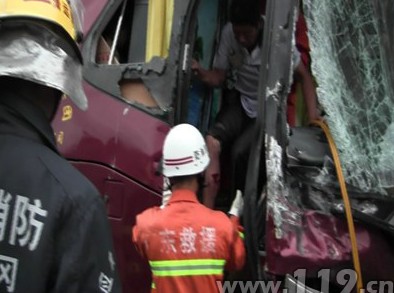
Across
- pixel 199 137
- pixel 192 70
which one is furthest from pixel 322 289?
pixel 192 70

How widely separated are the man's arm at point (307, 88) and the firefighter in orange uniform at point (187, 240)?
0.57 meters

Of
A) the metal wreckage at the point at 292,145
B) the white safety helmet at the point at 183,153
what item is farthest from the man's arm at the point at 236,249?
the white safety helmet at the point at 183,153

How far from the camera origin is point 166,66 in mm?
3221

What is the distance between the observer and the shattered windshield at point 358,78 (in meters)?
2.61

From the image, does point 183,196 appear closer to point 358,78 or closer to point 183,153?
point 183,153

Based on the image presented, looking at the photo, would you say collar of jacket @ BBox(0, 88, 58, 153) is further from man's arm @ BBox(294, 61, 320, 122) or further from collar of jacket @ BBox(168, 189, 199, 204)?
man's arm @ BBox(294, 61, 320, 122)

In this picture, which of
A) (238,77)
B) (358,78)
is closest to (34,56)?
(358,78)

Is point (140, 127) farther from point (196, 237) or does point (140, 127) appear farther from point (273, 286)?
point (273, 286)

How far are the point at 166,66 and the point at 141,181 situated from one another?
54 centimetres

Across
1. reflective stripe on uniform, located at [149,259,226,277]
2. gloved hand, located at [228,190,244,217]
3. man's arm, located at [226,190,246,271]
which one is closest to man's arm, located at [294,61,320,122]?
gloved hand, located at [228,190,244,217]

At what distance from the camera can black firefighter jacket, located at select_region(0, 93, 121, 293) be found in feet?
4.21

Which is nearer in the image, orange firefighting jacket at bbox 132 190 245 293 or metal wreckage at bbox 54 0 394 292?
metal wreckage at bbox 54 0 394 292

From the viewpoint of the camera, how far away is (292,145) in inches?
101

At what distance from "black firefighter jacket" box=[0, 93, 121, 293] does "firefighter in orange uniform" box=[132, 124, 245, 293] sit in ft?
4.27
